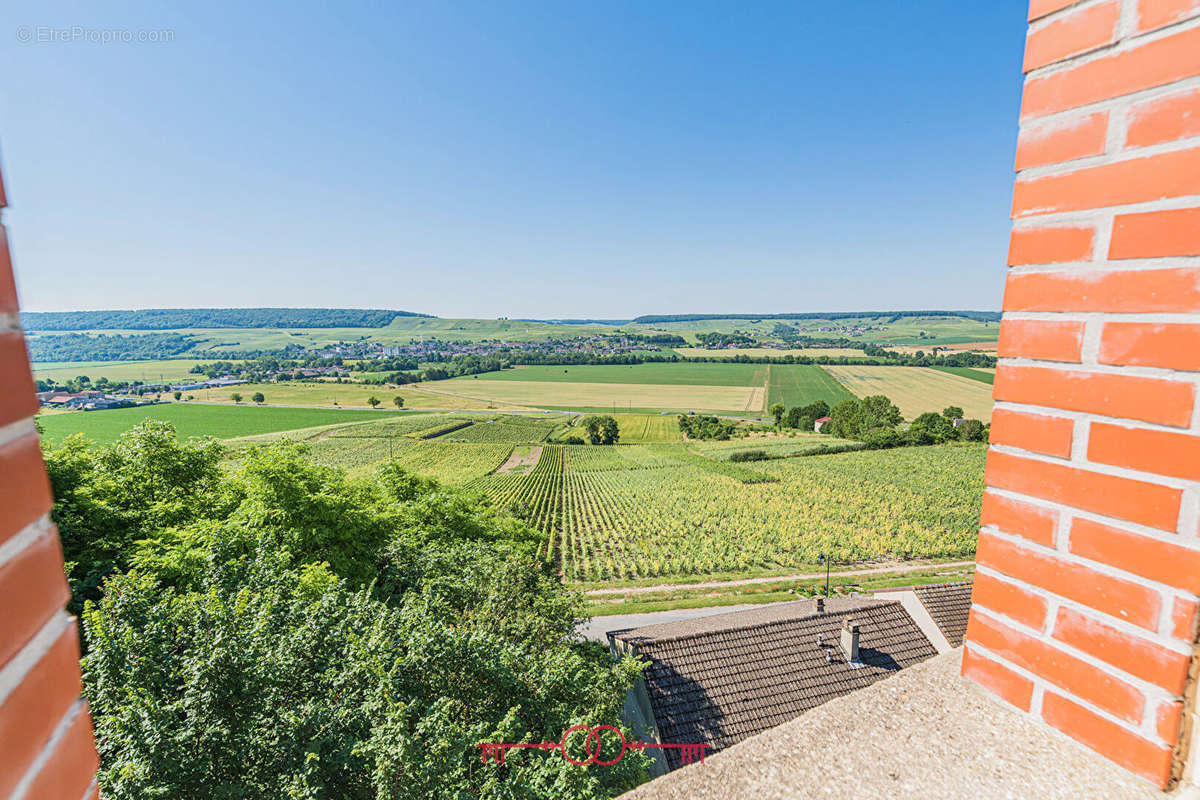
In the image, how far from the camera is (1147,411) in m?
1.20

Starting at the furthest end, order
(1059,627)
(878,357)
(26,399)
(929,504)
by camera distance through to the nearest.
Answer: (878,357), (929,504), (1059,627), (26,399)

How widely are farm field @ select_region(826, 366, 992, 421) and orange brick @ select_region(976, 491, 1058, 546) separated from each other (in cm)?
8369

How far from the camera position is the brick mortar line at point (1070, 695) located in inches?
49.0

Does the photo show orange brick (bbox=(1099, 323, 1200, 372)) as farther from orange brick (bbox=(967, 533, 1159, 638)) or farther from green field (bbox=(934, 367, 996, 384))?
green field (bbox=(934, 367, 996, 384))

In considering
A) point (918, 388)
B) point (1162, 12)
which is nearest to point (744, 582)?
point (1162, 12)

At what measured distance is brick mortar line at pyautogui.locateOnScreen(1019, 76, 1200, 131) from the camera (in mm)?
1138

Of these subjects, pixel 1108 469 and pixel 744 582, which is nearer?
pixel 1108 469

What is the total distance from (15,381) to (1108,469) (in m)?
2.36

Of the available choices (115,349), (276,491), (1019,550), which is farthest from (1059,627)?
(115,349)

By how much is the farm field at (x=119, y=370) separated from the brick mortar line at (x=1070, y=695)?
128 m

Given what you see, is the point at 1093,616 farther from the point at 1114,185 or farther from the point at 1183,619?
the point at 1114,185

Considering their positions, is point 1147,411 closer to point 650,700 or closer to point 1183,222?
point 1183,222

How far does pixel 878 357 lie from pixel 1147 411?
152 m

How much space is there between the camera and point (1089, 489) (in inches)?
52.2
